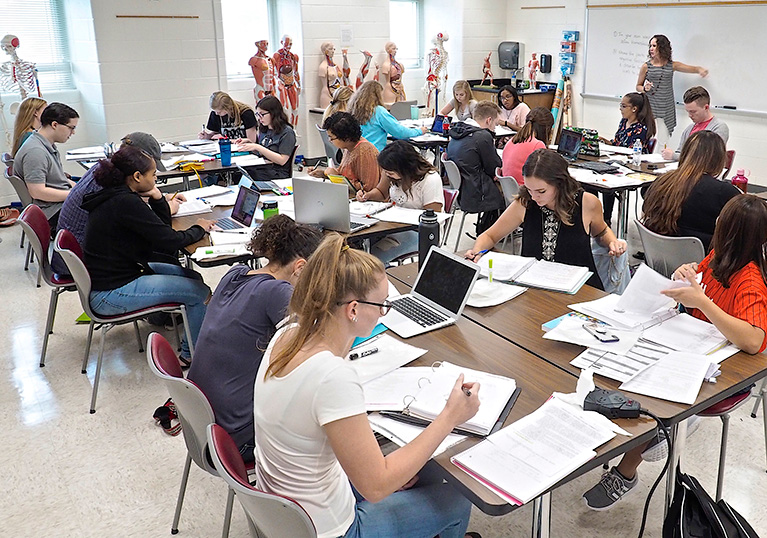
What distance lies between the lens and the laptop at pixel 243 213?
12.0ft

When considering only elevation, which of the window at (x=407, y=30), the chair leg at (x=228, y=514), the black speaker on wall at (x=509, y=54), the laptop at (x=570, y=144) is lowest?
the chair leg at (x=228, y=514)

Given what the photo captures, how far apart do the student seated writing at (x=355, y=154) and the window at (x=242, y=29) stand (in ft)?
15.2

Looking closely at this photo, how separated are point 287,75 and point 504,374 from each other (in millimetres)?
7040

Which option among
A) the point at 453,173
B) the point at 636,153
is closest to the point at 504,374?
the point at 453,173

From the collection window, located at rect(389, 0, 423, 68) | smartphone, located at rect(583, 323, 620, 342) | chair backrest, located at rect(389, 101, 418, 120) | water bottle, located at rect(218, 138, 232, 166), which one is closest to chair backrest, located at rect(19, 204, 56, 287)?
water bottle, located at rect(218, 138, 232, 166)

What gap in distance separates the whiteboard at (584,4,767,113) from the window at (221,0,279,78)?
408cm

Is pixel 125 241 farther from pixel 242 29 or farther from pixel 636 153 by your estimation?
pixel 242 29

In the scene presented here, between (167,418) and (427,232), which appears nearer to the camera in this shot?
(427,232)

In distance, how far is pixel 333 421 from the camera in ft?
4.69

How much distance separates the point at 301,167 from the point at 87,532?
6480mm

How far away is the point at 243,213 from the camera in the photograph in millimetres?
3707

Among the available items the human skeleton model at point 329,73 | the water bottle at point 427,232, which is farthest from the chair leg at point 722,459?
the human skeleton model at point 329,73

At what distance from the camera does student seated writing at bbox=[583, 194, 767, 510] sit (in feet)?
6.86

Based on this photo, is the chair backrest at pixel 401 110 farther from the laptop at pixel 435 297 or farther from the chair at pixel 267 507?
the chair at pixel 267 507
